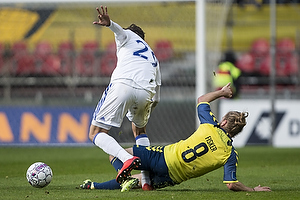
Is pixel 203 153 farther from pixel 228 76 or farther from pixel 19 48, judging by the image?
pixel 19 48

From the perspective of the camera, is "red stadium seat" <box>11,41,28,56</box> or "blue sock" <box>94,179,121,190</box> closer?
"blue sock" <box>94,179,121,190</box>

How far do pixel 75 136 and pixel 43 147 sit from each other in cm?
74

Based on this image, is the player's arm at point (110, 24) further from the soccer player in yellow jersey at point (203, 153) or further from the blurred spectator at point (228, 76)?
the blurred spectator at point (228, 76)

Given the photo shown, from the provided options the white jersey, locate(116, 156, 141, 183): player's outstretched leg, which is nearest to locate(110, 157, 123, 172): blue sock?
locate(116, 156, 141, 183): player's outstretched leg

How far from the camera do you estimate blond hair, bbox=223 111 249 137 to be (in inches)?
200

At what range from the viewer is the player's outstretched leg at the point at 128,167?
5.09m

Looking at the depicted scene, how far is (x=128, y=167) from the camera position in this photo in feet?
16.7

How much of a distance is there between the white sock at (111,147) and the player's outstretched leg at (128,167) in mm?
97

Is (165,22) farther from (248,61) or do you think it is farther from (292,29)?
(292,29)

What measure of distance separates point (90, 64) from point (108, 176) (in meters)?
7.84

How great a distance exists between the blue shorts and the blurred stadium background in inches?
250

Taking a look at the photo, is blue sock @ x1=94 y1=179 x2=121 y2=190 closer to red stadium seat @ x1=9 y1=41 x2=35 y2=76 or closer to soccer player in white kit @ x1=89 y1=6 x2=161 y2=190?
soccer player in white kit @ x1=89 y1=6 x2=161 y2=190

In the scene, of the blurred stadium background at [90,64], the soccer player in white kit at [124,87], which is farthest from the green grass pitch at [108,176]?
the blurred stadium background at [90,64]

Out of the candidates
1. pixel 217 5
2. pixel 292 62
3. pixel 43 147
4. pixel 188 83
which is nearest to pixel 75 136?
pixel 43 147
